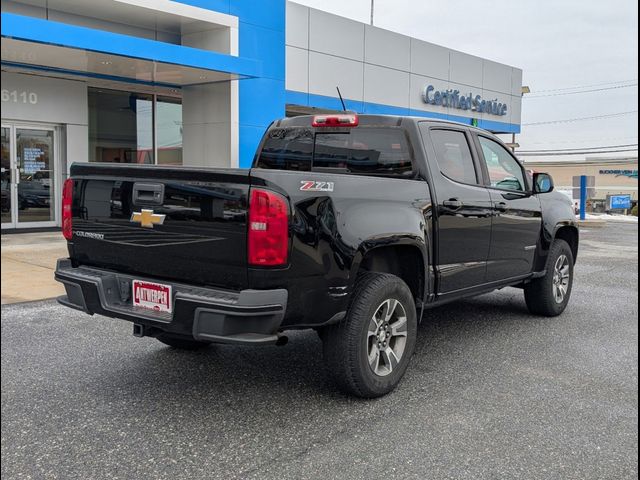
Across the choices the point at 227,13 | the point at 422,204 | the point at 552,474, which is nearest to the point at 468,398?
the point at 552,474

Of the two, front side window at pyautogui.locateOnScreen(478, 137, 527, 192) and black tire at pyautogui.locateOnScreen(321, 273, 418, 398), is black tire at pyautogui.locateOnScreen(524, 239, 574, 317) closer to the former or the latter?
front side window at pyautogui.locateOnScreen(478, 137, 527, 192)

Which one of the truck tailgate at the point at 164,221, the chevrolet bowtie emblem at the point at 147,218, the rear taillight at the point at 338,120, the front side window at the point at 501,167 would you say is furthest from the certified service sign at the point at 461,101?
the chevrolet bowtie emblem at the point at 147,218

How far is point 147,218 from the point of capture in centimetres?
385

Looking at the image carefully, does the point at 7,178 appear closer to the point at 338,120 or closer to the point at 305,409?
the point at 338,120

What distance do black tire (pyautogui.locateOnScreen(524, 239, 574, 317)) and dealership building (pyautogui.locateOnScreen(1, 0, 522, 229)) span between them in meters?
8.47

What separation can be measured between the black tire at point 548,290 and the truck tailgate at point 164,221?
410 cm

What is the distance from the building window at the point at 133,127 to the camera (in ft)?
50.3

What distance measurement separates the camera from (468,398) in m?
4.23

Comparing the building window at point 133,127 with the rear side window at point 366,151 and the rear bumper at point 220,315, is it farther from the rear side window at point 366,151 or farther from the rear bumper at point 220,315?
the rear bumper at point 220,315

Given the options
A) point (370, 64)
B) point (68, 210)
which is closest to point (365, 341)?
point (68, 210)

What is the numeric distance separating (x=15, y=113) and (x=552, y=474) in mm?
13394

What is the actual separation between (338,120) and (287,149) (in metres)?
0.72

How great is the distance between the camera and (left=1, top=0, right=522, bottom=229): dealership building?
39.9ft

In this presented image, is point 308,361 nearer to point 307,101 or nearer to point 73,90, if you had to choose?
point 73,90
